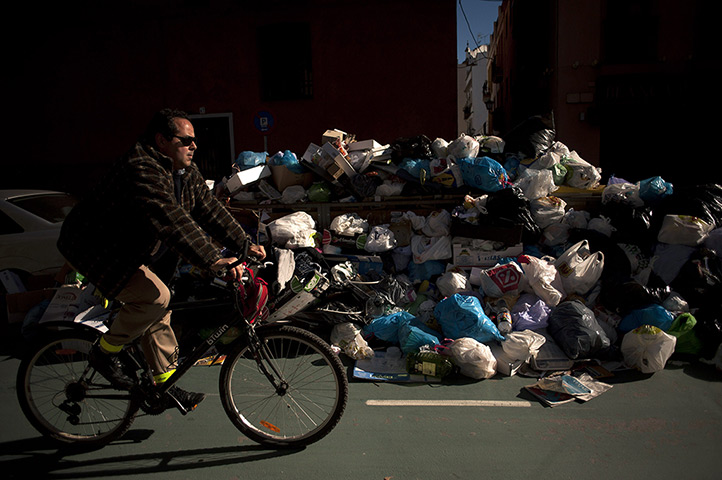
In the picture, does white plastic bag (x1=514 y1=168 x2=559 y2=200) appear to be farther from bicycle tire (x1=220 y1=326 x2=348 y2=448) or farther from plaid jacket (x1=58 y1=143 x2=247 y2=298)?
plaid jacket (x1=58 y1=143 x2=247 y2=298)

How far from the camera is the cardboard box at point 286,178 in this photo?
561 cm

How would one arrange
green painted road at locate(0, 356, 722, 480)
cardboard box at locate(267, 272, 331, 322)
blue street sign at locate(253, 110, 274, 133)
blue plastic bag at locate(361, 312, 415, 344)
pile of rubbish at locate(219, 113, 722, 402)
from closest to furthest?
green painted road at locate(0, 356, 722, 480)
cardboard box at locate(267, 272, 331, 322)
pile of rubbish at locate(219, 113, 722, 402)
blue plastic bag at locate(361, 312, 415, 344)
blue street sign at locate(253, 110, 274, 133)

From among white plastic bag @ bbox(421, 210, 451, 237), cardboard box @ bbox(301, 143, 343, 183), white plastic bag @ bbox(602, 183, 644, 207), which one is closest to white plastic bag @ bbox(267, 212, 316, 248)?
cardboard box @ bbox(301, 143, 343, 183)

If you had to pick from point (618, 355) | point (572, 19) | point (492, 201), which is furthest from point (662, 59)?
point (618, 355)

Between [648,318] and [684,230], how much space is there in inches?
42.8

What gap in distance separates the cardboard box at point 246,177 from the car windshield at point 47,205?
1.96 metres

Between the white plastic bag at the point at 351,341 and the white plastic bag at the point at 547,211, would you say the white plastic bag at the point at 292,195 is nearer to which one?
the white plastic bag at the point at 351,341

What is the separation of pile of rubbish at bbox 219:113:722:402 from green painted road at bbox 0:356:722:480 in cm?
39

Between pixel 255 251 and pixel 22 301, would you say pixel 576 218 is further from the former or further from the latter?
pixel 22 301

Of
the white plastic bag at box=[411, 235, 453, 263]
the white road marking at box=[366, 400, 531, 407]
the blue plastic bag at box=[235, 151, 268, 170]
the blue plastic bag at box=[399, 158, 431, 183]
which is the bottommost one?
the white road marking at box=[366, 400, 531, 407]

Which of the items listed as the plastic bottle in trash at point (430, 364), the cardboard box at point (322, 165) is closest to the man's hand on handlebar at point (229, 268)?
the plastic bottle in trash at point (430, 364)

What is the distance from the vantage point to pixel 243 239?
286 centimetres

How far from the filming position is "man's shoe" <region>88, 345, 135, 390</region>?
267 cm

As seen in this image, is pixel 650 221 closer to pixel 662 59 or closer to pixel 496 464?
pixel 496 464
